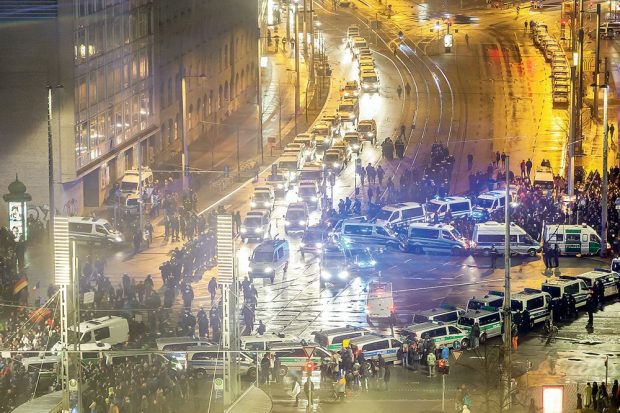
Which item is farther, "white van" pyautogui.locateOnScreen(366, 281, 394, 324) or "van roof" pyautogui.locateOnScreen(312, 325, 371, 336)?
"white van" pyautogui.locateOnScreen(366, 281, 394, 324)

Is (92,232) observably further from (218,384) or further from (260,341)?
(218,384)

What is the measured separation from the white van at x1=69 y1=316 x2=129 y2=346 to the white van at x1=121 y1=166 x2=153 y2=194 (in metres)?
24.7

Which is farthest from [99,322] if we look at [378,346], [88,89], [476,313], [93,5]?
[93,5]

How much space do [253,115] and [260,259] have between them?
1756 inches

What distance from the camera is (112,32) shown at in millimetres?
96062

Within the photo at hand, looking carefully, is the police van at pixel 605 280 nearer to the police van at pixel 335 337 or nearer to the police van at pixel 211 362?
the police van at pixel 335 337

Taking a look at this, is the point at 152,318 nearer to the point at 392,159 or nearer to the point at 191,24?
the point at 392,159

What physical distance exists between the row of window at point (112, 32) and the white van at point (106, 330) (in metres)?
27.0

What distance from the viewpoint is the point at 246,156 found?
4208 inches

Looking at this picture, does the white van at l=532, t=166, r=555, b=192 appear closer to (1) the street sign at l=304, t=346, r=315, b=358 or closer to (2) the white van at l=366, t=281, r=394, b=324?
(2) the white van at l=366, t=281, r=394, b=324

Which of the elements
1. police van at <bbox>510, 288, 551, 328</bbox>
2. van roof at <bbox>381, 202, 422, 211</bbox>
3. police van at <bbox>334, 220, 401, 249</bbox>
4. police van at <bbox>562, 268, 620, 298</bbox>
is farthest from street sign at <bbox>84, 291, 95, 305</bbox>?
van roof at <bbox>381, 202, 422, 211</bbox>

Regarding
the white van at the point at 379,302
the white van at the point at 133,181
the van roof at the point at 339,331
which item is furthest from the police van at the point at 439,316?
the white van at the point at 133,181

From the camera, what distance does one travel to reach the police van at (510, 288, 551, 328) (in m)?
68.2

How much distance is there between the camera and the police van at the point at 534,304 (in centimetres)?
6825
